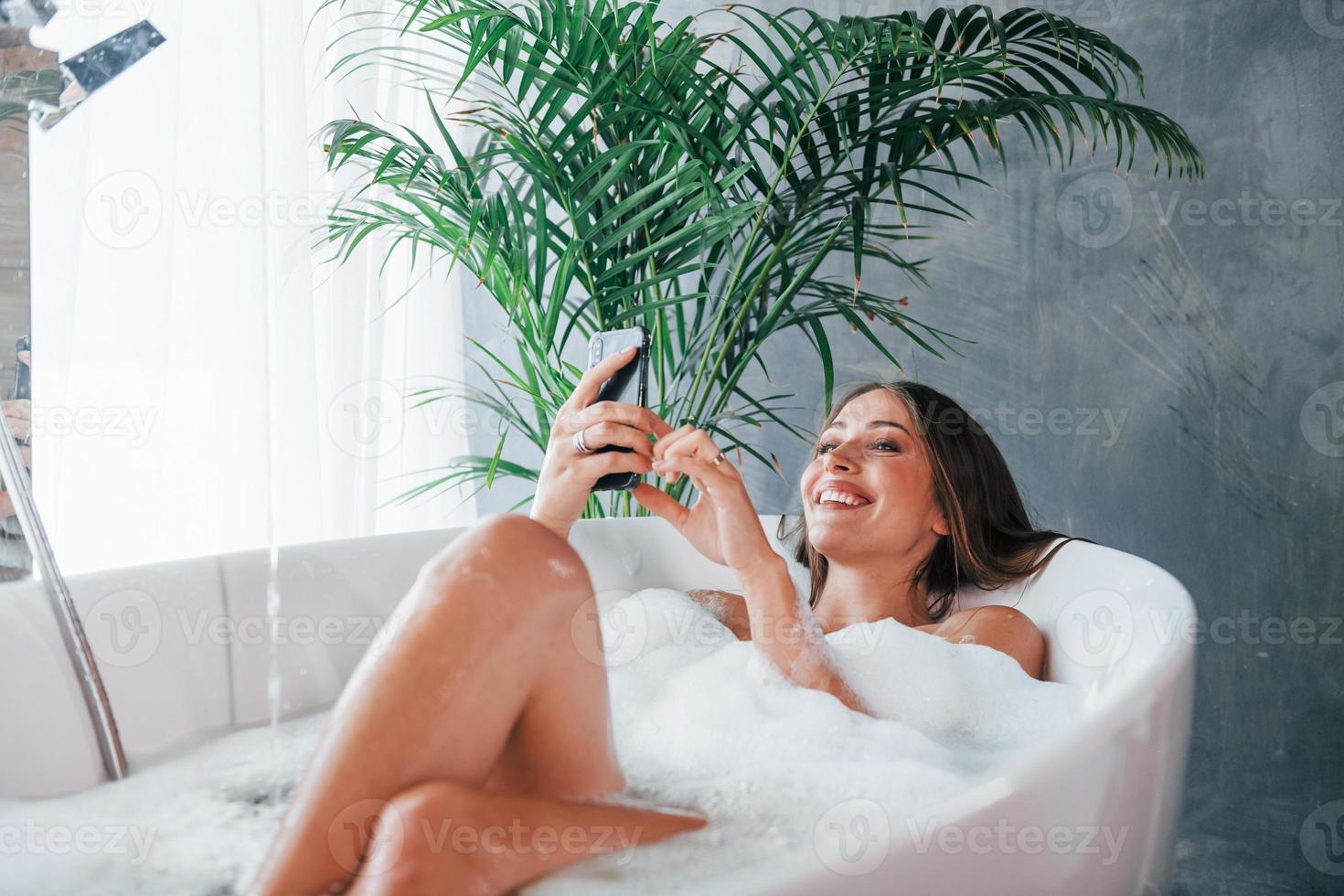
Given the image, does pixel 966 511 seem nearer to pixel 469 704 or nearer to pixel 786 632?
pixel 786 632

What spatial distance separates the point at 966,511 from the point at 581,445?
1.74ft

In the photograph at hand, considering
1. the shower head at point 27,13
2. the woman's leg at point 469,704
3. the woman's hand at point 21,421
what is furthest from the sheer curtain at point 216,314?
the woman's leg at point 469,704

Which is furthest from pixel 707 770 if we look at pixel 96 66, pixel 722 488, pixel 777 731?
pixel 96 66

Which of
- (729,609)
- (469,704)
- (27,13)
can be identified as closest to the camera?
(469,704)

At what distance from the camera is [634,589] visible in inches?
61.2

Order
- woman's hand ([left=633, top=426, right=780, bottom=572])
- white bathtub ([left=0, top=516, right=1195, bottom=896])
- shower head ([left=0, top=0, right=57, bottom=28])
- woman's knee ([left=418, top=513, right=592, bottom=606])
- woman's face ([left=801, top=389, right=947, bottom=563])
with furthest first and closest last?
woman's face ([left=801, top=389, right=947, bottom=563]), woman's hand ([left=633, top=426, right=780, bottom=572]), shower head ([left=0, top=0, right=57, bottom=28]), woman's knee ([left=418, top=513, right=592, bottom=606]), white bathtub ([left=0, top=516, right=1195, bottom=896])

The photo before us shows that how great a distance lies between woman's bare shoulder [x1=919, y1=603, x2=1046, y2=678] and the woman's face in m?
0.15

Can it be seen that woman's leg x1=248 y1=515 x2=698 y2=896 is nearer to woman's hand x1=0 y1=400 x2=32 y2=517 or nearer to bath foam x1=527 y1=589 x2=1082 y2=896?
bath foam x1=527 y1=589 x2=1082 y2=896

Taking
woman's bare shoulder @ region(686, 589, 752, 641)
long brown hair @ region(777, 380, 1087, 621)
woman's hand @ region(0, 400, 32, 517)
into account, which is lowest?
woman's bare shoulder @ region(686, 589, 752, 641)

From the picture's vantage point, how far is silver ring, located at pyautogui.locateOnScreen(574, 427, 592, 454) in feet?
4.00

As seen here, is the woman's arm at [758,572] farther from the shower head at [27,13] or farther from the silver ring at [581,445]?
the shower head at [27,13]

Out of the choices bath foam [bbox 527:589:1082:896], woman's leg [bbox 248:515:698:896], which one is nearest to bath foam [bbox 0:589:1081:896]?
bath foam [bbox 527:589:1082:896]

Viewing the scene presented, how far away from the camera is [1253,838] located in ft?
5.50

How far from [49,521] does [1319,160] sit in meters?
1.94
